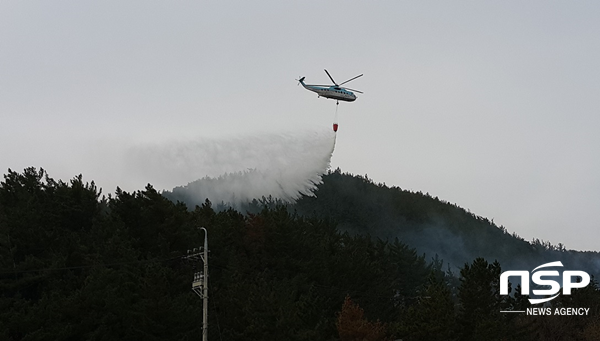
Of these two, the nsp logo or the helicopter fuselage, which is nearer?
the nsp logo

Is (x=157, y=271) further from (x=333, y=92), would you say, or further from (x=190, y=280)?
(x=333, y=92)

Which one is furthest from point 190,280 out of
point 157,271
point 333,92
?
point 333,92

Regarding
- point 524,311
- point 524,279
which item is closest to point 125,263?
point 524,279

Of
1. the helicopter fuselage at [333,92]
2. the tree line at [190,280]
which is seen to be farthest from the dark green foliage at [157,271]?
the helicopter fuselage at [333,92]

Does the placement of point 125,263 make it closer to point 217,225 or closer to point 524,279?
point 217,225

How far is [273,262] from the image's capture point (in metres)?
77.5

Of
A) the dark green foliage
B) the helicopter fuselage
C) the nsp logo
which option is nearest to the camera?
the dark green foliage

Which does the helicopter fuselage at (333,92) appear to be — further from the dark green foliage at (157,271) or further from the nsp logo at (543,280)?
the nsp logo at (543,280)

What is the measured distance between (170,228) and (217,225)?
7.51m

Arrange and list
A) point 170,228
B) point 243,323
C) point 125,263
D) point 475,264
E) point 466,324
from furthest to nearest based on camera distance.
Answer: point 475,264 → point 170,228 → point 466,324 → point 125,263 → point 243,323

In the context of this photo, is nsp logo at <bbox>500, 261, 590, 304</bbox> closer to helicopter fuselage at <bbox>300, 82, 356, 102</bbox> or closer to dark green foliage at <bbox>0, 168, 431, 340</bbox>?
dark green foliage at <bbox>0, 168, 431, 340</bbox>

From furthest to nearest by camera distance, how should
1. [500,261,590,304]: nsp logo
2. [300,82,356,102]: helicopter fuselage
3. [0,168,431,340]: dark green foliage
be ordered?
1. [300,82,356,102]: helicopter fuselage
2. [500,261,590,304]: nsp logo
3. [0,168,431,340]: dark green foliage

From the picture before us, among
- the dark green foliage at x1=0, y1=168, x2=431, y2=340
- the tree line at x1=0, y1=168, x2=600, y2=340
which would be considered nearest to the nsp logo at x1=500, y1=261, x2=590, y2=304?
the tree line at x1=0, y1=168, x2=600, y2=340

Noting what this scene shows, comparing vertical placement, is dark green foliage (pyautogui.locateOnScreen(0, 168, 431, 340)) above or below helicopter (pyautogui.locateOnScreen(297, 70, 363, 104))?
below
